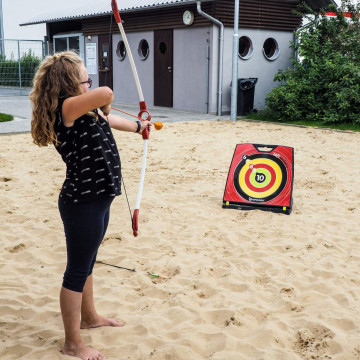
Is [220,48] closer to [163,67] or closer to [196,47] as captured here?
[196,47]

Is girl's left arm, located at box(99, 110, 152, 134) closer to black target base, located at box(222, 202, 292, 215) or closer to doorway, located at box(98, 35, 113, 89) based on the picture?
black target base, located at box(222, 202, 292, 215)

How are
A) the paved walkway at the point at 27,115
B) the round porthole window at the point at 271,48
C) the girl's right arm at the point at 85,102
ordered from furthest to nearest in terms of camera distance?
the round porthole window at the point at 271,48
the paved walkway at the point at 27,115
the girl's right arm at the point at 85,102

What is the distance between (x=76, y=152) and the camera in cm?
237

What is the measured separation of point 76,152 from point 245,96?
37.0 ft

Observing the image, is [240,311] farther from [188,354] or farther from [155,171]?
[155,171]

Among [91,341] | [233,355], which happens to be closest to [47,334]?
[91,341]

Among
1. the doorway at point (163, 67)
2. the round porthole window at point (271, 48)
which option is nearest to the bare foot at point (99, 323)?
the doorway at point (163, 67)

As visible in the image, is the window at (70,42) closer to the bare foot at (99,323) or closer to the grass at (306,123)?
the grass at (306,123)

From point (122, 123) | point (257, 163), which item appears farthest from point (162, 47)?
point (122, 123)

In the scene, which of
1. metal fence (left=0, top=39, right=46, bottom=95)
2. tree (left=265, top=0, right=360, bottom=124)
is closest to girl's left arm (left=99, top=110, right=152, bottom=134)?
tree (left=265, top=0, right=360, bottom=124)

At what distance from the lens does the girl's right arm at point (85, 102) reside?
2172mm

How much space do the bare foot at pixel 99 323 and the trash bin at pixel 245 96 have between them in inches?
425

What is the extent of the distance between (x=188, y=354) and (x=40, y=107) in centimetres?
145

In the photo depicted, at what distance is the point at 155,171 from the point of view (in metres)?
6.96
